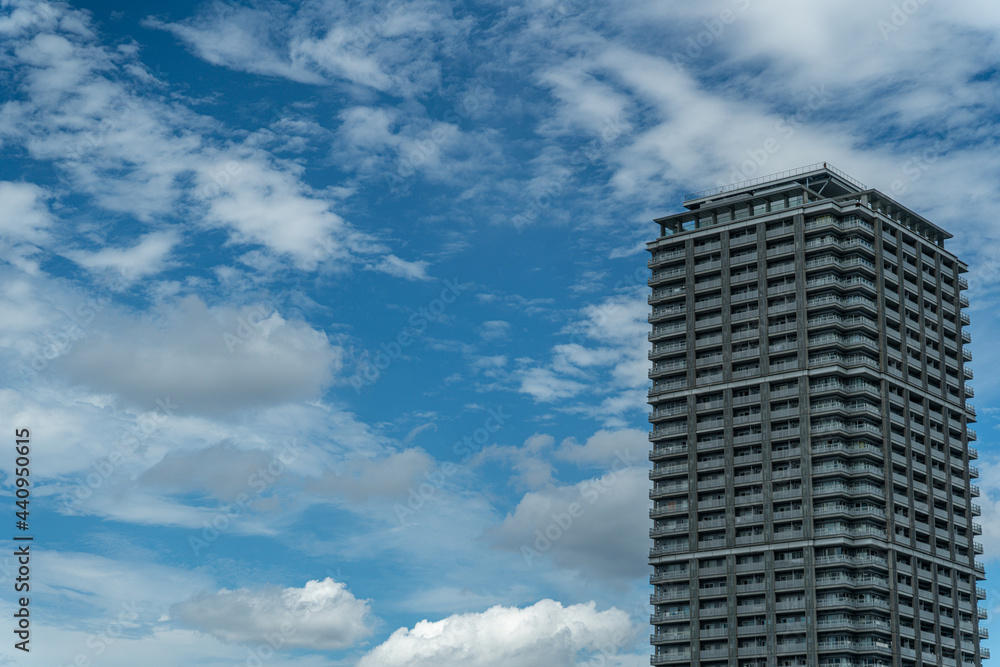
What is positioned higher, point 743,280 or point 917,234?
point 917,234

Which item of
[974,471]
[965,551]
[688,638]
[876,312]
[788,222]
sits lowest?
[688,638]

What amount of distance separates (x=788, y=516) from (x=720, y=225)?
4854 cm

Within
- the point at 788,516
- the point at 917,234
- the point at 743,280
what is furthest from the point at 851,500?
the point at 917,234

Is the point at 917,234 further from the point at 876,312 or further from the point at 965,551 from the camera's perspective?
the point at 965,551

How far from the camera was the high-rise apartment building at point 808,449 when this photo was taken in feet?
567

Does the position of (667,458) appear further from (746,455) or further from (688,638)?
(688,638)

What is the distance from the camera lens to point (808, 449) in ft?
583

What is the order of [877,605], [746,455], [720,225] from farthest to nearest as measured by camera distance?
[720,225] < [746,455] < [877,605]

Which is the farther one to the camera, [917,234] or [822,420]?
[917,234]

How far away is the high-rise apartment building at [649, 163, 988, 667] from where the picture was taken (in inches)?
6801

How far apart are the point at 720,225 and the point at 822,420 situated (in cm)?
3664

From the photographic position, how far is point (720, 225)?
644 feet

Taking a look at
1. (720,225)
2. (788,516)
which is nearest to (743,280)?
(720,225)

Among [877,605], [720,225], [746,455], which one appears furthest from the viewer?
[720,225]
